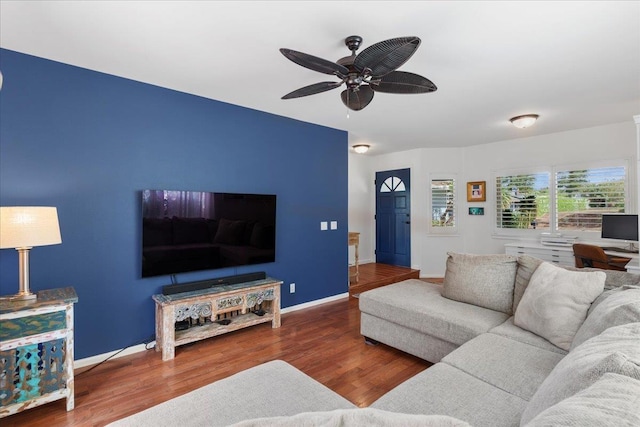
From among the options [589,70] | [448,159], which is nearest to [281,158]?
[589,70]

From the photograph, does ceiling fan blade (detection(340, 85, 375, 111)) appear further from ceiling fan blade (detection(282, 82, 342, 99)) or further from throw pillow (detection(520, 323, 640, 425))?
throw pillow (detection(520, 323, 640, 425))

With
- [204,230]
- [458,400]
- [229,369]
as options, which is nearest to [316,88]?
[204,230]

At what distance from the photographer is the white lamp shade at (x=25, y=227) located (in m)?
1.95

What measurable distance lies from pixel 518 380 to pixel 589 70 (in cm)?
268

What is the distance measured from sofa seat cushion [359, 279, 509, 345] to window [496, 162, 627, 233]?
3.14m

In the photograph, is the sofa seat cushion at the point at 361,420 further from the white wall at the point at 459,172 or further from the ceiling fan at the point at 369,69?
the white wall at the point at 459,172

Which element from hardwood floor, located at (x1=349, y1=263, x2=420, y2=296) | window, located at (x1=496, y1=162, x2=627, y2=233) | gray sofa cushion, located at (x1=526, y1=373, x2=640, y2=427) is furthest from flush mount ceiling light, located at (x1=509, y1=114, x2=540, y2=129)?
gray sofa cushion, located at (x1=526, y1=373, x2=640, y2=427)

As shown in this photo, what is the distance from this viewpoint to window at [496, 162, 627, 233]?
170 inches

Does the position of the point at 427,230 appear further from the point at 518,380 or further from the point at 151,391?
the point at 151,391

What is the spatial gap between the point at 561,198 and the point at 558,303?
3.67 m

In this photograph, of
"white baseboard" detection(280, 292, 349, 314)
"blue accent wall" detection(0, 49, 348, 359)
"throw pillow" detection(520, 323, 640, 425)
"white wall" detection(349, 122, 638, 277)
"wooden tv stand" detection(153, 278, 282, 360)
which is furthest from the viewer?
"white wall" detection(349, 122, 638, 277)

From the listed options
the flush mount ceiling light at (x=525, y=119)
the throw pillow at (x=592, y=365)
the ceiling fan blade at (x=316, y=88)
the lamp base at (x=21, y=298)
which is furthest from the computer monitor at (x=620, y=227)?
the lamp base at (x=21, y=298)

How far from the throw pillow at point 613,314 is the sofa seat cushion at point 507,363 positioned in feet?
0.78

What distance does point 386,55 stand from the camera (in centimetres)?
171
